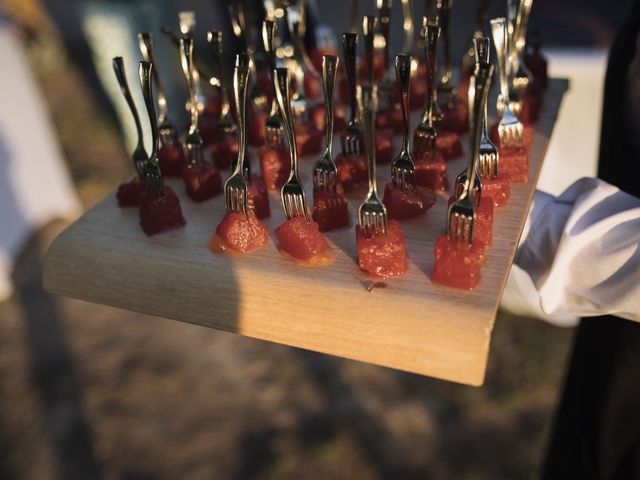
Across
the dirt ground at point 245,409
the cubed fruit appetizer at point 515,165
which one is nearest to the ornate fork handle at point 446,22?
the cubed fruit appetizer at point 515,165

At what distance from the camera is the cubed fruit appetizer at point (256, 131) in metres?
1.30

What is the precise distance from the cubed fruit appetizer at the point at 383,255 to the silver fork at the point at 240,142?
0.73 feet

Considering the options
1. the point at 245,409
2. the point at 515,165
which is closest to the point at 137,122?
the point at 515,165

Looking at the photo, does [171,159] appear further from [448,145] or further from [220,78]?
[448,145]

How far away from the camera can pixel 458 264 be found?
81 centimetres

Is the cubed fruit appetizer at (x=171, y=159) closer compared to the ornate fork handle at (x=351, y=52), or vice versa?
the ornate fork handle at (x=351, y=52)

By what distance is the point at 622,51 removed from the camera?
42.9 inches

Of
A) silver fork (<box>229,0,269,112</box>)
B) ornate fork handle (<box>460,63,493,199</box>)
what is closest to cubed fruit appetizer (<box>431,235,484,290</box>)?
ornate fork handle (<box>460,63,493,199</box>)

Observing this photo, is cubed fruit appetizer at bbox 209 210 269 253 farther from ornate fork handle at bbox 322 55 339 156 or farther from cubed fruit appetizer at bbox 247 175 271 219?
ornate fork handle at bbox 322 55 339 156

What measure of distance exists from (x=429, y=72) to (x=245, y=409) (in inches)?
68.4

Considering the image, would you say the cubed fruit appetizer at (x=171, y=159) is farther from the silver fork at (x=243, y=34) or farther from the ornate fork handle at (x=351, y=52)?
the ornate fork handle at (x=351, y=52)

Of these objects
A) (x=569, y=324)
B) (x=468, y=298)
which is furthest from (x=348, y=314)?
(x=569, y=324)

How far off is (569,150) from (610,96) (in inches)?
44.3

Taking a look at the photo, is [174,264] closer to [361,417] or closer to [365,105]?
[365,105]
